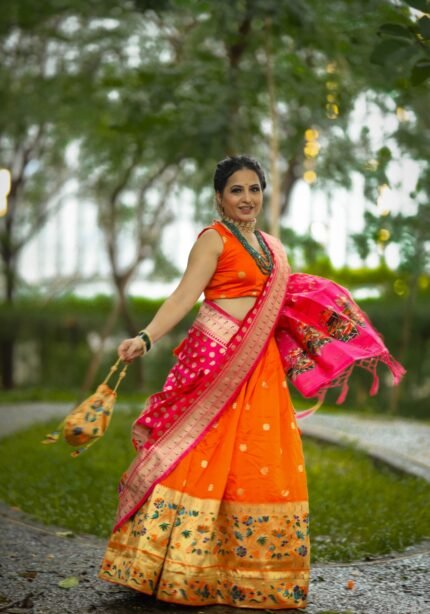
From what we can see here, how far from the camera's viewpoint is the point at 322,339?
4.16m

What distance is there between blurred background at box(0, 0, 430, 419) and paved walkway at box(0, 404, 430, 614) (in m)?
2.31

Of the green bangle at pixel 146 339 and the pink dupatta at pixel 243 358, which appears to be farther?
the pink dupatta at pixel 243 358

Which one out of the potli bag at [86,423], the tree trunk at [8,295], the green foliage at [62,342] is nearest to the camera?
the potli bag at [86,423]

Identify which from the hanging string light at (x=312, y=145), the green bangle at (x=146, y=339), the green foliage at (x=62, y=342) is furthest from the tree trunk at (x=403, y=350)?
the green bangle at (x=146, y=339)

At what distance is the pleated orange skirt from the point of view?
12.8ft

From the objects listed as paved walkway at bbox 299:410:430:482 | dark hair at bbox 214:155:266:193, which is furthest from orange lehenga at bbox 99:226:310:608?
paved walkway at bbox 299:410:430:482

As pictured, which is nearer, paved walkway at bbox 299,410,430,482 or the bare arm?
the bare arm

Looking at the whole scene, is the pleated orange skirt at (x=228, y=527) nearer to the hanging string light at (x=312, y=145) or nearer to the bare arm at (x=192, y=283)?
the bare arm at (x=192, y=283)

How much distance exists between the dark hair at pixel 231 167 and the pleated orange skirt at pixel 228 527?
3.13 feet

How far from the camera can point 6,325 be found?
50.5 feet

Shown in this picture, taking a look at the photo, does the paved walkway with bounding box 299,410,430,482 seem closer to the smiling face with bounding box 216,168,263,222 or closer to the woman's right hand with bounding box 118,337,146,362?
the smiling face with bounding box 216,168,263,222

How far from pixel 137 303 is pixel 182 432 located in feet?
39.5

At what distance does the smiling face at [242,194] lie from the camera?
4.19 m

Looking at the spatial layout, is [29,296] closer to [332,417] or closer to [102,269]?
[102,269]
